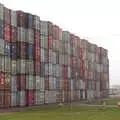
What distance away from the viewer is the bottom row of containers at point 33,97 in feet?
191

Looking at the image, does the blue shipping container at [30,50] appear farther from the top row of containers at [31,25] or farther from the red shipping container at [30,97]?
the red shipping container at [30,97]

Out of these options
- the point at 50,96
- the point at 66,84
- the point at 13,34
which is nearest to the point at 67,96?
the point at 66,84

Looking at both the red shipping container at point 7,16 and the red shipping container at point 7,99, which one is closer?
the red shipping container at point 7,99

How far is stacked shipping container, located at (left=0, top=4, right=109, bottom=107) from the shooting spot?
193ft

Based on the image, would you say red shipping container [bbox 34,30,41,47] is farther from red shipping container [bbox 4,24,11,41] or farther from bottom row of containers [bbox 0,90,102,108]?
bottom row of containers [bbox 0,90,102,108]

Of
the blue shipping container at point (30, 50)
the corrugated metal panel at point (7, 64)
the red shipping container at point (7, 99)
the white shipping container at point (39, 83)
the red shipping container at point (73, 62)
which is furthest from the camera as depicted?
the red shipping container at point (73, 62)

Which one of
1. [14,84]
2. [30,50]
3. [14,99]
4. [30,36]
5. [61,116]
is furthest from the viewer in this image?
[30,36]

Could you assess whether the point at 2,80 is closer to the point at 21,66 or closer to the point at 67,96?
the point at 21,66

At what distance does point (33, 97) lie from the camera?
65750mm

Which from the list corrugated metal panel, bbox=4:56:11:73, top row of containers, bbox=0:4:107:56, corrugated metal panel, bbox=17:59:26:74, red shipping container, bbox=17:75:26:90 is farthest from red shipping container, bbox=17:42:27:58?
red shipping container, bbox=17:75:26:90

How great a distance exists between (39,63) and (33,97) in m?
6.44

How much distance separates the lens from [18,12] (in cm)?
6328

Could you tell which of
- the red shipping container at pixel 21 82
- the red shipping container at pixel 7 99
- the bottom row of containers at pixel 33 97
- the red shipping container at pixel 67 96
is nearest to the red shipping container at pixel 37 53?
the red shipping container at pixel 21 82

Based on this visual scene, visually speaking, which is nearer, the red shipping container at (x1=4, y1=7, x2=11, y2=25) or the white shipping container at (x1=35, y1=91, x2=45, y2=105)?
the red shipping container at (x1=4, y1=7, x2=11, y2=25)
